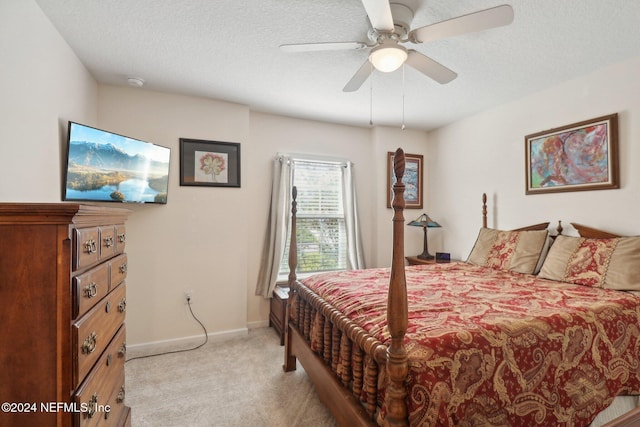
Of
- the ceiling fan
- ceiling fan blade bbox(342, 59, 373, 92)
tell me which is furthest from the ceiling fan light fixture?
ceiling fan blade bbox(342, 59, 373, 92)

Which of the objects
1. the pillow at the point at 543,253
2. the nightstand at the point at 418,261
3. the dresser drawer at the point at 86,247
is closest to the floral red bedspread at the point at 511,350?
the pillow at the point at 543,253

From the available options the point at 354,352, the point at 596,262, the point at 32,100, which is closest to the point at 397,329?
the point at 354,352

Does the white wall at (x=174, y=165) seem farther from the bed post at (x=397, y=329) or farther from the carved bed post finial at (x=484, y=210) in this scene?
the bed post at (x=397, y=329)

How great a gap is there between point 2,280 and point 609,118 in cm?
373

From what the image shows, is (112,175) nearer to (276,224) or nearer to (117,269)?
(117,269)

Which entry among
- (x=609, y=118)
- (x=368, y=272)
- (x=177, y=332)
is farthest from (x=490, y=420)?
(x=177, y=332)

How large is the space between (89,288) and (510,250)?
10.4 ft

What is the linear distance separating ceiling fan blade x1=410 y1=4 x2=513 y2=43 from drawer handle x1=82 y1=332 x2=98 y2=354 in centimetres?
201

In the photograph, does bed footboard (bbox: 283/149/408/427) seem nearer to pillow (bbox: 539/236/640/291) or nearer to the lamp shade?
pillow (bbox: 539/236/640/291)

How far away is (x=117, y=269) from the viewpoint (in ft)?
4.60

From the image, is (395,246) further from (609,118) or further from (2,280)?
(609,118)

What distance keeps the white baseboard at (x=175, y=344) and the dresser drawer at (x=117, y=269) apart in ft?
5.83

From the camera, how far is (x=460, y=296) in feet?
6.22

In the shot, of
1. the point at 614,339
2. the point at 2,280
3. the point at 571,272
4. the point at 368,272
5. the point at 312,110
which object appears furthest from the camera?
the point at 312,110
